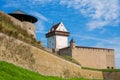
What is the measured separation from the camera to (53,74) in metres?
24.0

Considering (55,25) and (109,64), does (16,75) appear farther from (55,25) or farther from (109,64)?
(55,25)

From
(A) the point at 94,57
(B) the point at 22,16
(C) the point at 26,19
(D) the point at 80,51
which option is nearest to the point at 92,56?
(A) the point at 94,57

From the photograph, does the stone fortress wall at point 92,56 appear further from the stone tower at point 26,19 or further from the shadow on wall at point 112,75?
the stone tower at point 26,19

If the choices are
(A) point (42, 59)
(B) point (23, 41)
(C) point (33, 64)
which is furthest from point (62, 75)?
(B) point (23, 41)

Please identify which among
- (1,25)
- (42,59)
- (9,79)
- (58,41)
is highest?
(58,41)

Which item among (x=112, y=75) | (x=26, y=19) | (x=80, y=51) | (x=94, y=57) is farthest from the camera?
(x=94, y=57)

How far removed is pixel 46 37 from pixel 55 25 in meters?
2.87

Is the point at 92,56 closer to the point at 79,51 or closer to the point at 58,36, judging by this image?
the point at 79,51

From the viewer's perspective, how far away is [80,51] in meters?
50.8

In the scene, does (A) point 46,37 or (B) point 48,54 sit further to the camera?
(A) point 46,37

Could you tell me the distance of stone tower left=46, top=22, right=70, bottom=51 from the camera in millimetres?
58500

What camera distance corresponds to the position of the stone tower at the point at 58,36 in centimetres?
5850

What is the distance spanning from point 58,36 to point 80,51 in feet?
29.2

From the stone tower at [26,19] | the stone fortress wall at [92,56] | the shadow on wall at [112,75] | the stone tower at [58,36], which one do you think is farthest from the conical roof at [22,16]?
the stone tower at [58,36]
